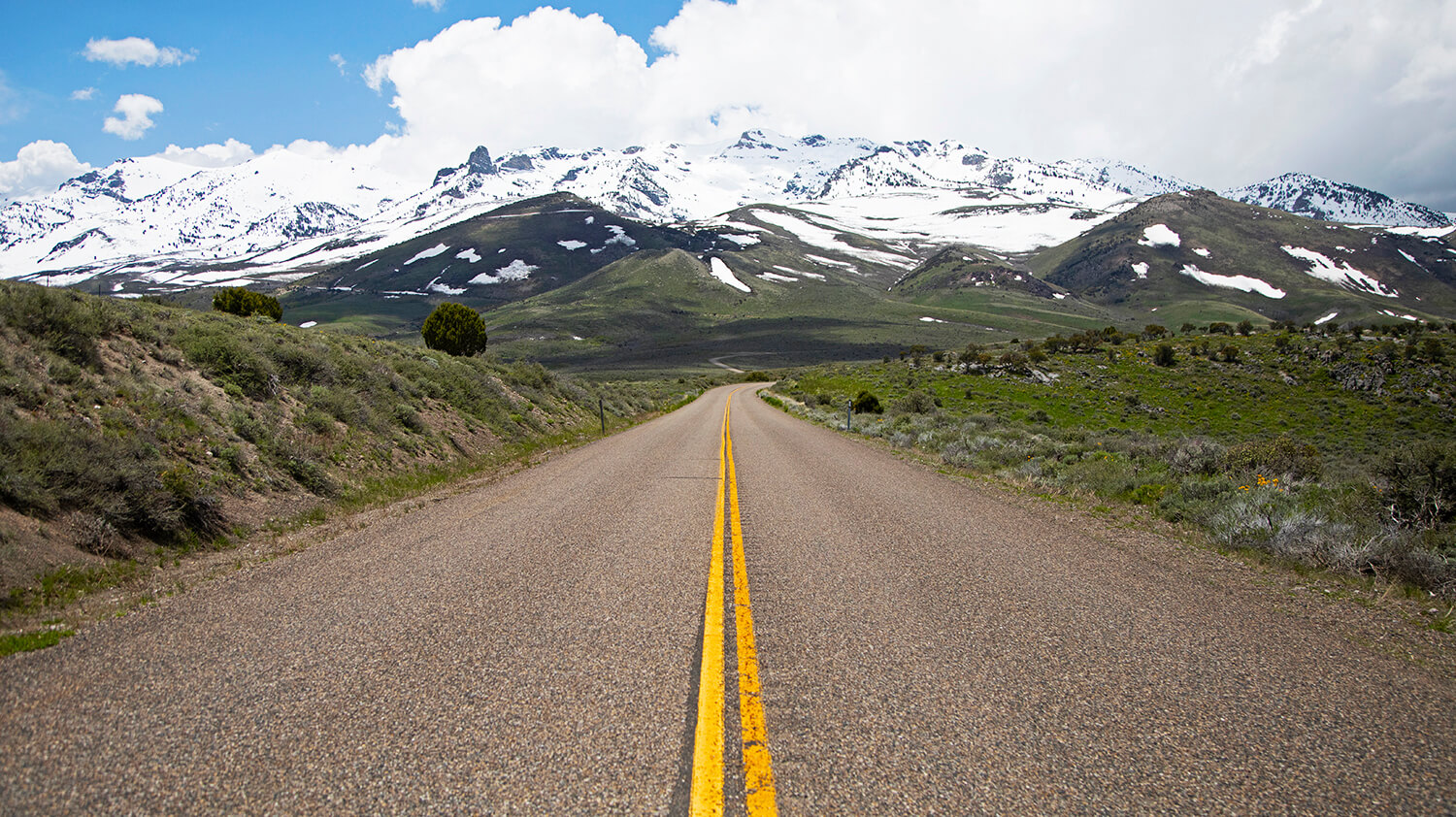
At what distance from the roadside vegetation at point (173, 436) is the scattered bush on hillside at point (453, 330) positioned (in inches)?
990

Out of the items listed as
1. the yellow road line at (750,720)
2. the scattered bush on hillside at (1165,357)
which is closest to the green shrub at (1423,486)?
the yellow road line at (750,720)

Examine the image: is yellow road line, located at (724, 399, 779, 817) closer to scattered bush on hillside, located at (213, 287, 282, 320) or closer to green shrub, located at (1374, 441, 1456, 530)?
green shrub, located at (1374, 441, 1456, 530)

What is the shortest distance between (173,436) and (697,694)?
27.2ft

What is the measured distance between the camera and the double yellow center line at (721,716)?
106 inches

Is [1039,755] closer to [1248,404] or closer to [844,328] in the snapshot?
[1248,404]

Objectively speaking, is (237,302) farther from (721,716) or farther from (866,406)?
(721,716)

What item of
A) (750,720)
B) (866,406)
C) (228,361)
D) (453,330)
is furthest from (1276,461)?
(453,330)

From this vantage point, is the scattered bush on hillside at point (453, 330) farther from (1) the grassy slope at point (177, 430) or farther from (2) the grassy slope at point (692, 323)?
(2) the grassy slope at point (692, 323)

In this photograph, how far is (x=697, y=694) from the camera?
355cm

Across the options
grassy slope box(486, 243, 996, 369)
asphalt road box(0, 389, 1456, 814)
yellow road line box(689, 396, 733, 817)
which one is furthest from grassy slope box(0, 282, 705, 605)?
grassy slope box(486, 243, 996, 369)

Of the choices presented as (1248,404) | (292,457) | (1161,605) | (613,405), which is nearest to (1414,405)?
(1248,404)

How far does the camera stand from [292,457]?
9.50m

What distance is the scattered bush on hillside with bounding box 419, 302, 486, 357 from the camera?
4006 cm

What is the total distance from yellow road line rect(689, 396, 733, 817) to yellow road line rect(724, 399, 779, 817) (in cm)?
11
